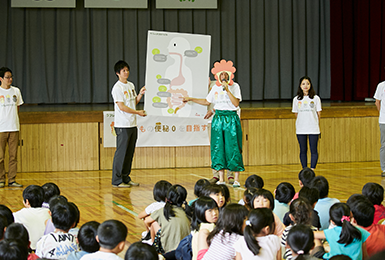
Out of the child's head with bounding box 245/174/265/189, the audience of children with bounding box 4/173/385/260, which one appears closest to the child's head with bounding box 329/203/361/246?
the audience of children with bounding box 4/173/385/260

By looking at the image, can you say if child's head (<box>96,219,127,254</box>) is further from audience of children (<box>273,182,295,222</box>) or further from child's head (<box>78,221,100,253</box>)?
audience of children (<box>273,182,295,222</box>)

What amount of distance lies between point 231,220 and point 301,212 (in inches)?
18.9

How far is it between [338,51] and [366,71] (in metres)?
0.75

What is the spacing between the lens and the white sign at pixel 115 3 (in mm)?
8961

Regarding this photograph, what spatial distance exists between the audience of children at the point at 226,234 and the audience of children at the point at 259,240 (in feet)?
0.20

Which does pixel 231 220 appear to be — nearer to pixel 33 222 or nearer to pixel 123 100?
pixel 33 222

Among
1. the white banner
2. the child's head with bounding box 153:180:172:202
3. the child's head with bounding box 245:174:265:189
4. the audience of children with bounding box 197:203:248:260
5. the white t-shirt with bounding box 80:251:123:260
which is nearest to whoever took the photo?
the white t-shirt with bounding box 80:251:123:260

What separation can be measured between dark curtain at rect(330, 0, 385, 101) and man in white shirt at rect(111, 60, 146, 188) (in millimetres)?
5421

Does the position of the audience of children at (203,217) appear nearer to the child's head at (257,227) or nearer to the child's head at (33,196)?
the child's head at (257,227)

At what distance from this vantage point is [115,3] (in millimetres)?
9047

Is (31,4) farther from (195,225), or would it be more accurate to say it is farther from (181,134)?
(195,225)

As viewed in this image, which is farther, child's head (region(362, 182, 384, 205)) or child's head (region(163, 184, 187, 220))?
child's head (region(362, 182, 384, 205))

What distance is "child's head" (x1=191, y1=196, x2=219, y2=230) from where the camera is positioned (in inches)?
98.0

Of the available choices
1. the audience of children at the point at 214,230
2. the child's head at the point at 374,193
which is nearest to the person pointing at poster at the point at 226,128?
the audience of children at the point at 214,230
